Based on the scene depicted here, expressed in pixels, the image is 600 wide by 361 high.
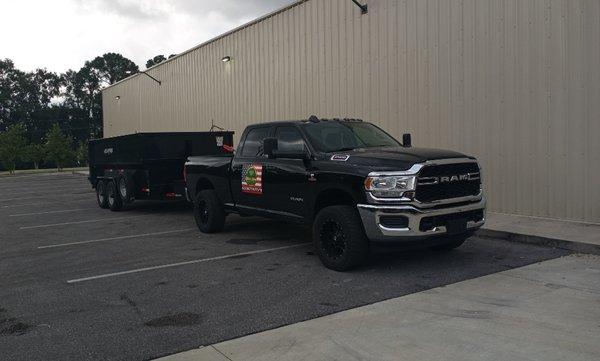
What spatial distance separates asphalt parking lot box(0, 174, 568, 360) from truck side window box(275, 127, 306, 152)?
156 cm

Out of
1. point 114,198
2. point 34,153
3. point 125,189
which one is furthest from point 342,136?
point 34,153

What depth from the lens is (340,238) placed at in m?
6.67

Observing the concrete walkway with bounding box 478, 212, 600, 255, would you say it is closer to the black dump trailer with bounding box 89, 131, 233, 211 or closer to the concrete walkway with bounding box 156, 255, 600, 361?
the concrete walkway with bounding box 156, 255, 600, 361

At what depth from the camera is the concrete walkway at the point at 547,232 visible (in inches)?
299

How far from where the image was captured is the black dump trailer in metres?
12.7

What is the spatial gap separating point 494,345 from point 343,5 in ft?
37.6

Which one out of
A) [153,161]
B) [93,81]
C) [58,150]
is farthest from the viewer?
[93,81]

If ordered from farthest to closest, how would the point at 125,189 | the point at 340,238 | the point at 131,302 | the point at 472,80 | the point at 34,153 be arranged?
the point at 34,153
the point at 125,189
the point at 472,80
the point at 340,238
the point at 131,302

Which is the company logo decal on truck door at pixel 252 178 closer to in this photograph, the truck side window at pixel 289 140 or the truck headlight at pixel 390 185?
the truck side window at pixel 289 140

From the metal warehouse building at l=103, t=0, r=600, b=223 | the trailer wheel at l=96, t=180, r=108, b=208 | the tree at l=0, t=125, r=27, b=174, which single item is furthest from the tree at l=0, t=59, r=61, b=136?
the metal warehouse building at l=103, t=0, r=600, b=223

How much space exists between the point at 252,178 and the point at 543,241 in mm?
4488

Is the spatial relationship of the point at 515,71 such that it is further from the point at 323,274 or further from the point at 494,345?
the point at 494,345

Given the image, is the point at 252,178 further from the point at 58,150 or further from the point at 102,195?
the point at 58,150

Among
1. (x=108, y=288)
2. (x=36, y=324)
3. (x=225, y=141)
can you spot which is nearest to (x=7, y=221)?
(x=225, y=141)
